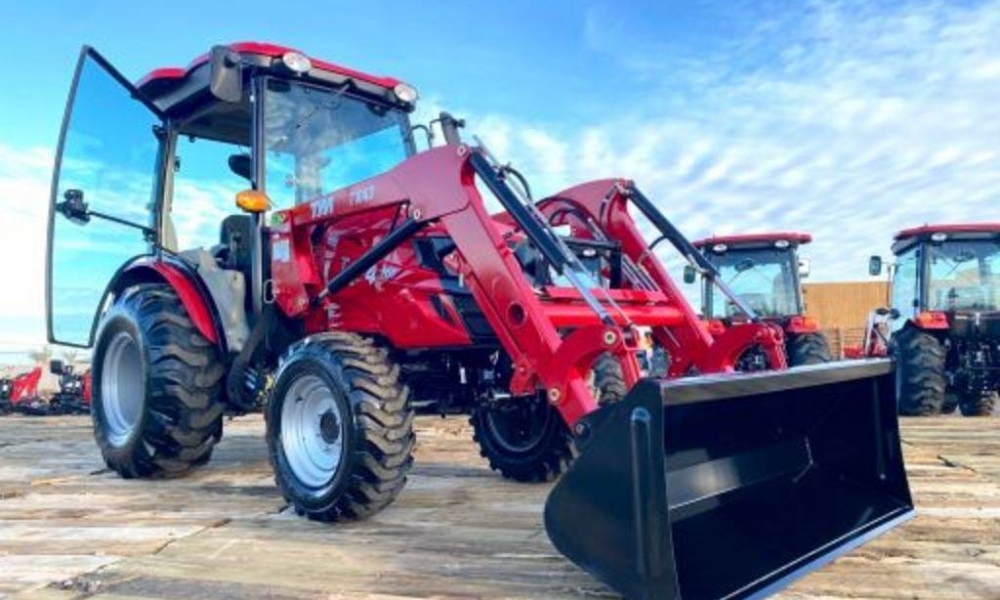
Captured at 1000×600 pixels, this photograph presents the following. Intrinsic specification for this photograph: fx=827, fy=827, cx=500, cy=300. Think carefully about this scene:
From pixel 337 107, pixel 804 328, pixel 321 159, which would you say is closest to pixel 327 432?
pixel 321 159

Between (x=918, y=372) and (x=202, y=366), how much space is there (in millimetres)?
8082

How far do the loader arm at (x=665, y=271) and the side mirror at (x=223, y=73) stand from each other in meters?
1.96

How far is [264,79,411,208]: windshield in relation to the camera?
4.90 metres

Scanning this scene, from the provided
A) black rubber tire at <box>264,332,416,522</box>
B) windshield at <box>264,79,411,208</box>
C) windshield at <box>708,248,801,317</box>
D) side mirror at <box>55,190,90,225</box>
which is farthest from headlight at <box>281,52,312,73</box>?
windshield at <box>708,248,801,317</box>

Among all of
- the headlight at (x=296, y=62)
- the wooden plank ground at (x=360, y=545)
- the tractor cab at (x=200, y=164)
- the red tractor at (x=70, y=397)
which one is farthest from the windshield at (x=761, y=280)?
the red tractor at (x=70, y=397)

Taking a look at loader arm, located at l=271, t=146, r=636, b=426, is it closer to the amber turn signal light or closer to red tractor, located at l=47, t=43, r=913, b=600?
red tractor, located at l=47, t=43, r=913, b=600

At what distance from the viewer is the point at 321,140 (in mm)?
5086

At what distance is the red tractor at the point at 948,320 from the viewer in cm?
955

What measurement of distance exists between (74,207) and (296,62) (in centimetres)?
168

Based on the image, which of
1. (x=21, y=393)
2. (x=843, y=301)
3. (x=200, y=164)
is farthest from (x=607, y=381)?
(x=843, y=301)

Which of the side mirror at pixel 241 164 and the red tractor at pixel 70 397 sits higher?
the side mirror at pixel 241 164

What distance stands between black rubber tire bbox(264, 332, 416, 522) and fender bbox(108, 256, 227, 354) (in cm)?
125

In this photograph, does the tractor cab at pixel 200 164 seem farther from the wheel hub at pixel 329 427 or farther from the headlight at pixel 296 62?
the wheel hub at pixel 329 427

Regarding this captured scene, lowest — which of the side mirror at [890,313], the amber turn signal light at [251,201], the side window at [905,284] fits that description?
the side mirror at [890,313]
